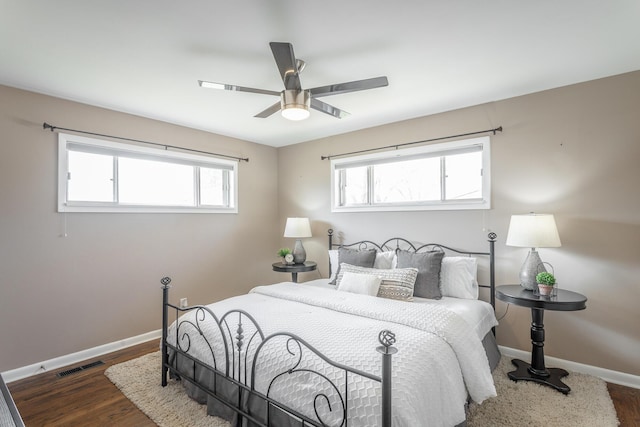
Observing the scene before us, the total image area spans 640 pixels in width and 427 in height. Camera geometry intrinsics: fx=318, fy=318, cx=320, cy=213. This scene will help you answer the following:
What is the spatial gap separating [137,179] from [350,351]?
127 inches

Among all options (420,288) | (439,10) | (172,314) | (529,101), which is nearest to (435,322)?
(420,288)

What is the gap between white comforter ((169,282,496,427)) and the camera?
1497mm

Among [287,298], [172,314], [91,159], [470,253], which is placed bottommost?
[172,314]

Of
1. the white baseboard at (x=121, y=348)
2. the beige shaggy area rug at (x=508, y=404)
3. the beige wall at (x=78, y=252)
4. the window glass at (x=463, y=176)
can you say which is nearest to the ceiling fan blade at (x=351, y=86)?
the window glass at (x=463, y=176)

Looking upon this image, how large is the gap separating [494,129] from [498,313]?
187 cm

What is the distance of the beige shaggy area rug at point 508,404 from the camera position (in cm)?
→ 213

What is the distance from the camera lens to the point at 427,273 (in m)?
3.06

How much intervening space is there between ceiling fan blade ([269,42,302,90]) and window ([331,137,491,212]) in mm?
2046

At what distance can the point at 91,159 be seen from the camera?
132 inches

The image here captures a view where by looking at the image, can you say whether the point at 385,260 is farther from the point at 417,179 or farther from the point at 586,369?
the point at 586,369

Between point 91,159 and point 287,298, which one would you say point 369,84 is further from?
point 91,159

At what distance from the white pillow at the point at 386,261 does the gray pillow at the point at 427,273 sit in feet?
0.78

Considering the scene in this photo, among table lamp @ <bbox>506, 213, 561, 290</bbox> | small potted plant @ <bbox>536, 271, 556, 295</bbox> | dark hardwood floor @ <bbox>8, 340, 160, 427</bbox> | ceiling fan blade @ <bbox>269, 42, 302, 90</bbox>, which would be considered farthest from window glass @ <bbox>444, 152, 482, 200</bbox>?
dark hardwood floor @ <bbox>8, 340, 160, 427</bbox>

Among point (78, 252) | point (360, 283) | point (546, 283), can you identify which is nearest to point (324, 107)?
point (360, 283)
